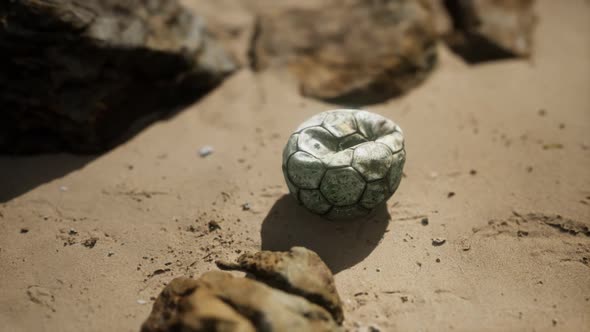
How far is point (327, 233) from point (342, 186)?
0.51 meters

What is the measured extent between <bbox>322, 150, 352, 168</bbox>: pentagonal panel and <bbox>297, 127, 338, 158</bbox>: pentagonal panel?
2.5 inches

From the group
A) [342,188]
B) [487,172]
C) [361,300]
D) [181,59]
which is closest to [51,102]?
[181,59]

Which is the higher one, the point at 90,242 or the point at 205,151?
the point at 205,151

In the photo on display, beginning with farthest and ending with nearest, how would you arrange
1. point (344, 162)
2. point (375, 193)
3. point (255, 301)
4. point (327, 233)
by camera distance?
point (327, 233) → point (375, 193) → point (344, 162) → point (255, 301)

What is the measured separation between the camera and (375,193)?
10.4 feet

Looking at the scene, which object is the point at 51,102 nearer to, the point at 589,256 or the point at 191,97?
the point at 191,97

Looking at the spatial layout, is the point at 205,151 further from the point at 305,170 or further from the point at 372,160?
the point at 372,160

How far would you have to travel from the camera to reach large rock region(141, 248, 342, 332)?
236 cm

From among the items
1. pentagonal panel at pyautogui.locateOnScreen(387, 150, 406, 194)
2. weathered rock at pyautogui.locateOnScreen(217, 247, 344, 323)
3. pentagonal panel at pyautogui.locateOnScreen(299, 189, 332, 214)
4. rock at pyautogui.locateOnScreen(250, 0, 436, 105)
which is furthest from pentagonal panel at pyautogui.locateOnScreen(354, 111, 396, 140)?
rock at pyautogui.locateOnScreen(250, 0, 436, 105)

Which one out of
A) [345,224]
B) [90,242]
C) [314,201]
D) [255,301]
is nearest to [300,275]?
[255,301]

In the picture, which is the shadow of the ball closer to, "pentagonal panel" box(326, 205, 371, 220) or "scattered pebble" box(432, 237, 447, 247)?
"pentagonal panel" box(326, 205, 371, 220)

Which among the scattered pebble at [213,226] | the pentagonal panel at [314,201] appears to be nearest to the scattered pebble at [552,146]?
the pentagonal panel at [314,201]

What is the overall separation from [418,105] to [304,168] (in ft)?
7.01

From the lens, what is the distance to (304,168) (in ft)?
10.2
